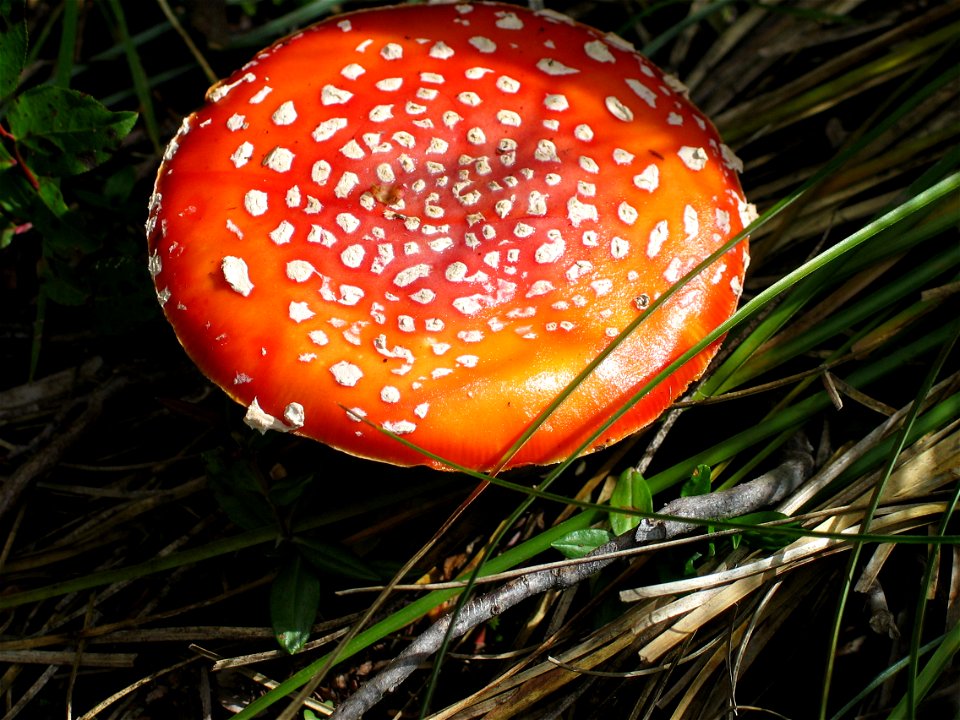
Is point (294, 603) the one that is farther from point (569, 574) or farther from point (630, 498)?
point (630, 498)

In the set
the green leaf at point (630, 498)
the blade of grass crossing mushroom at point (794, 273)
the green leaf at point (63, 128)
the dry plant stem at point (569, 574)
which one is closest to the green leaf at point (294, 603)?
the dry plant stem at point (569, 574)

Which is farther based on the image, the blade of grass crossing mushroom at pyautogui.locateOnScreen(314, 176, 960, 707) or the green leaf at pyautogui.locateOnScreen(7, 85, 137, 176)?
the green leaf at pyautogui.locateOnScreen(7, 85, 137, 176)

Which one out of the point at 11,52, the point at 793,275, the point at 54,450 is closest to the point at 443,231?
the point at 793,275

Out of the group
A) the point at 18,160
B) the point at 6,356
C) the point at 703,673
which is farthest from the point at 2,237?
the point at 703,673

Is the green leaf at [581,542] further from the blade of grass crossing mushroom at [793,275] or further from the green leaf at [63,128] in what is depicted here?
the green leaf at [63,128]

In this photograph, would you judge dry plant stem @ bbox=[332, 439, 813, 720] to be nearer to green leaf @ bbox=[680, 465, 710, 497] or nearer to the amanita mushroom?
green leaf @ bbox=[680, 465, 710, 497]

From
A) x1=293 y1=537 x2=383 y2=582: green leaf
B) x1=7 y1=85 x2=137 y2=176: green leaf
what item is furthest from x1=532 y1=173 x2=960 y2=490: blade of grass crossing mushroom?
x1=7 y1=85 x2=137 y2=176: green leaf
